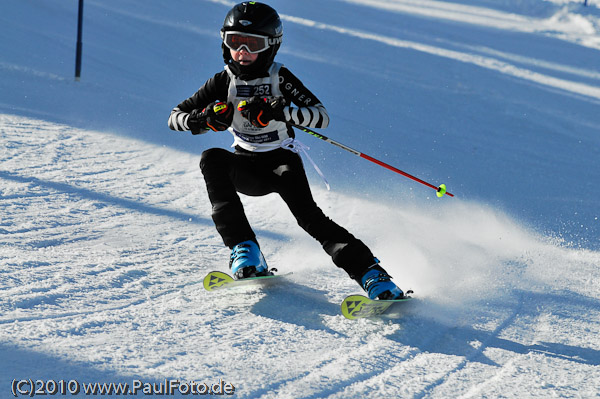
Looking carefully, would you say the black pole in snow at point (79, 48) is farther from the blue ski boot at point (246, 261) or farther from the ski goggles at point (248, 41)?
the blue ski boot at point (246, 261)

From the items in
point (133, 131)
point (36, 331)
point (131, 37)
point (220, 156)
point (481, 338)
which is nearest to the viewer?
point (36, 331)

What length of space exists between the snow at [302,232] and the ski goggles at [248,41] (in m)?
1.40

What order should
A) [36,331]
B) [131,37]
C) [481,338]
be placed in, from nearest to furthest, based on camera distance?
[36,331] < [481,338] < [131,37]

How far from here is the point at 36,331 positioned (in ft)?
9.65

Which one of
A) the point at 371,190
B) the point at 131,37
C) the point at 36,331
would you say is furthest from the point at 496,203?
the point at 131,37

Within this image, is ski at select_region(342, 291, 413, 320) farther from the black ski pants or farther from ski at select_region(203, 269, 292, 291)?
ski at select_region(203, 269, 292, 291)

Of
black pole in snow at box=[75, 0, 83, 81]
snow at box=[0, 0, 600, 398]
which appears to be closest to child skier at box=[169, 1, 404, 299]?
snow at box=[0, 0, 600, 398]

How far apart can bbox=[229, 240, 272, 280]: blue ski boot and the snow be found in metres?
0.15

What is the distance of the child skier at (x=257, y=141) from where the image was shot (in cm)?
373

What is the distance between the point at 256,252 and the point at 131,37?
9.55 meters

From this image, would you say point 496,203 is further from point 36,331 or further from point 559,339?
point 36,331

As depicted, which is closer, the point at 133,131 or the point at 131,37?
the point at 133,131

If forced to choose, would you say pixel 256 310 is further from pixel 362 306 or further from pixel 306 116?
pixel 306 116

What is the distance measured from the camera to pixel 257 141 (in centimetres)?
422
